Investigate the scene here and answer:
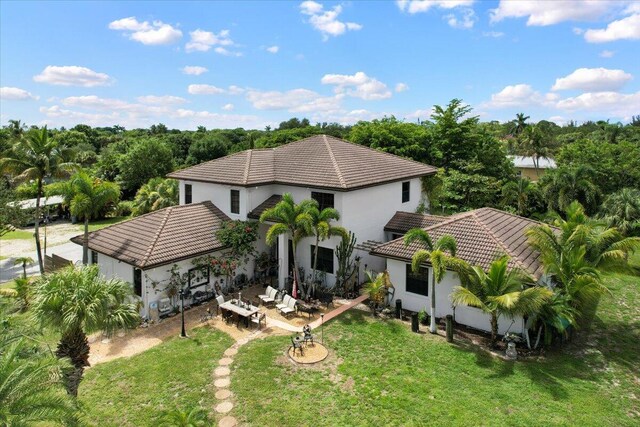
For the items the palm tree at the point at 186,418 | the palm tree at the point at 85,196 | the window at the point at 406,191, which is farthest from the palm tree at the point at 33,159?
the window at the point at 406,191

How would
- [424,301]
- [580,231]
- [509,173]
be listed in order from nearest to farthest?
1. [580,231]
2. [424,301]
3. [509,173]

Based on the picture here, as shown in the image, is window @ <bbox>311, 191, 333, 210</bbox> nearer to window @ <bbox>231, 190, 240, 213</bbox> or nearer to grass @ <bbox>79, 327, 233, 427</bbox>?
window @ <bbox>231, 190, 240, 213</bbox>

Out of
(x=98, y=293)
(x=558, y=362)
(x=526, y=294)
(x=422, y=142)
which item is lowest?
(x=558, y=362)

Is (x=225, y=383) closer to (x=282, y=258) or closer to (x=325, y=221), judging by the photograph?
(x=325, y=221)

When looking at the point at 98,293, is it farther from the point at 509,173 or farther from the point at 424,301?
the point at 509,173

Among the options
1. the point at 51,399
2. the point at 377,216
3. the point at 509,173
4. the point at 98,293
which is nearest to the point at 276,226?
the point at 377,216

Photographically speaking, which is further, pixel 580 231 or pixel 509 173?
pixel 509 173

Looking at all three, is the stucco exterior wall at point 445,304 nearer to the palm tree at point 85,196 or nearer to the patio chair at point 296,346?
the patio chair at point 296,346
